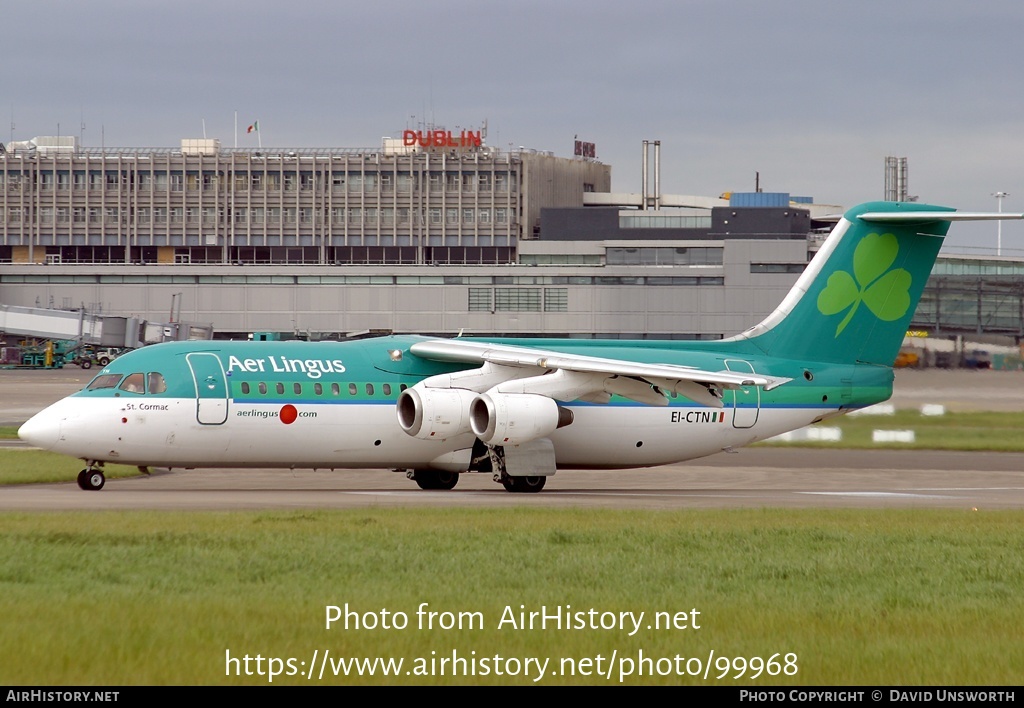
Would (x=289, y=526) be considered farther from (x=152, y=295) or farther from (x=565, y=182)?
(x=565, y=182)

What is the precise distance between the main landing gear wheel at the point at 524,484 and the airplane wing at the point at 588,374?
199cm

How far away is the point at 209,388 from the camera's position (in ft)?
99.5

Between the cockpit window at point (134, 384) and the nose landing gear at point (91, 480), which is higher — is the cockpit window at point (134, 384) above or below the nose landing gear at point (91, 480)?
above

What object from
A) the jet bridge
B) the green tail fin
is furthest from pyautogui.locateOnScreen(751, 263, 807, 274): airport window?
the green tail fin

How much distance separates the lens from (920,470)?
132 feet

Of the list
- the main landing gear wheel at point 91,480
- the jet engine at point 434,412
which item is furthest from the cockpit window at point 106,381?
the jet engine at point 434,412

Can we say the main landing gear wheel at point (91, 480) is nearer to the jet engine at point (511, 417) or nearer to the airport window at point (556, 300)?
the jet engine at point (511, 417)

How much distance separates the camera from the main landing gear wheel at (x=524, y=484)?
32719mm

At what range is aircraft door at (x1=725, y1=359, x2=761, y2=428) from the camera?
113 ft

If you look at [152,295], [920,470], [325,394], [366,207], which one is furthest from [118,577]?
[366,207]

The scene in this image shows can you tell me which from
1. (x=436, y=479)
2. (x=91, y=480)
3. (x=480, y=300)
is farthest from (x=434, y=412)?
(x=480, y=300)

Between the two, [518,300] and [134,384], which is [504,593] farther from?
[518,300]

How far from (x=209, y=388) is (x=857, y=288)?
1597 centimetres
